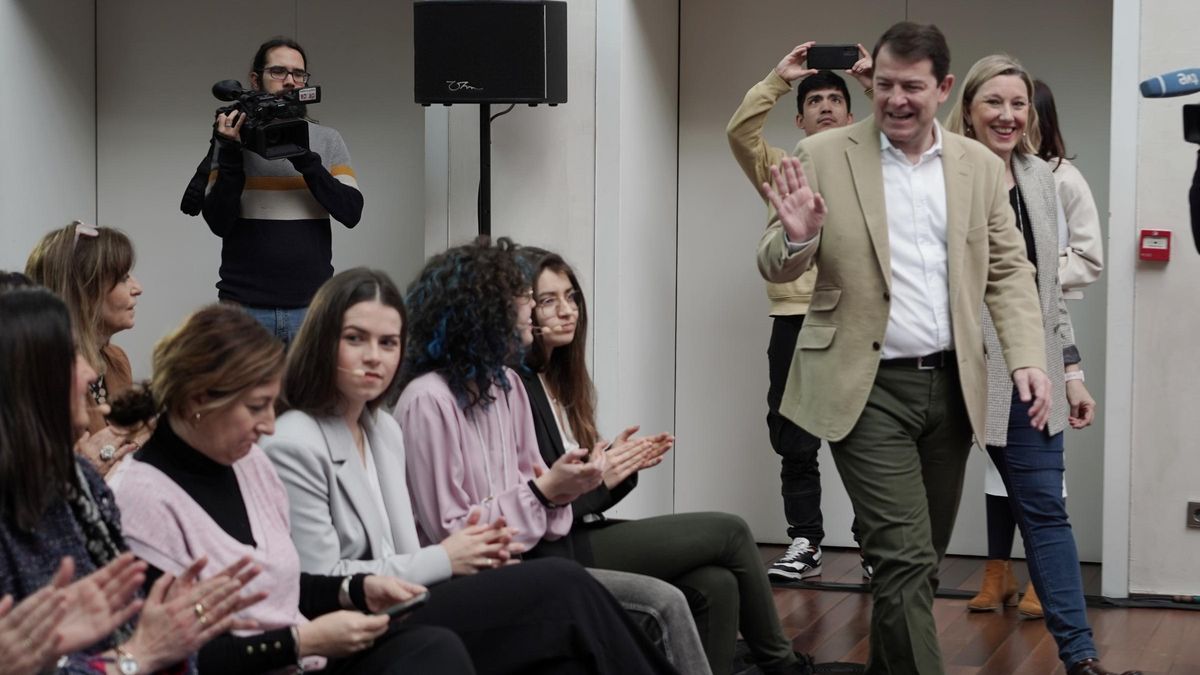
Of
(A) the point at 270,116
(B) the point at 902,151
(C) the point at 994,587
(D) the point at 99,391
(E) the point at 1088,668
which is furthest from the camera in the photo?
(C) the point at 994,587

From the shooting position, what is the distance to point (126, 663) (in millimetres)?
2162

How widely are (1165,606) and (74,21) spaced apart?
4.51 metres

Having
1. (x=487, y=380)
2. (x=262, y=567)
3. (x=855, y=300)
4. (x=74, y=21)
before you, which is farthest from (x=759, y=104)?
(x=74, y=21)

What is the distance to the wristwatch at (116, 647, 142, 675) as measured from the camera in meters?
2.16

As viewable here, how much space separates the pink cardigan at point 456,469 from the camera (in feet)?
10.8

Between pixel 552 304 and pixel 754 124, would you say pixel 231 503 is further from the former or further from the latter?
pixel 754 124

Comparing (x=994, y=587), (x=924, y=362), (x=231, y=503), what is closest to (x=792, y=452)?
(x=994, y=587)

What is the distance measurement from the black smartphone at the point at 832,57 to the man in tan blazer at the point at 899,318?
1.18m

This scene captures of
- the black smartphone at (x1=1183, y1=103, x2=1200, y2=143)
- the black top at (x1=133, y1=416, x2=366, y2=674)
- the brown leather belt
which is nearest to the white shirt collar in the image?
the brown leather belt

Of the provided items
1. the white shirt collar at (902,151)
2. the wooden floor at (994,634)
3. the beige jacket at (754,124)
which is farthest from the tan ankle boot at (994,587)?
the white shirt collar at (902,151)

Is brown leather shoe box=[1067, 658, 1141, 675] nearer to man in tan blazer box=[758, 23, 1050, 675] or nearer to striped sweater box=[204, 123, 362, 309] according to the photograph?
man in tan blazer box=[758, 23, 1050, 675]

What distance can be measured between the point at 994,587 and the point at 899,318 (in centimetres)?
180

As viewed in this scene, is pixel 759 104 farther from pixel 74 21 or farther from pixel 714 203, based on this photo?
pixel 74 21

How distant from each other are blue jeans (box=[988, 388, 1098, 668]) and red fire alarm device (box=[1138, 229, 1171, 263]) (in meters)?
1.40
